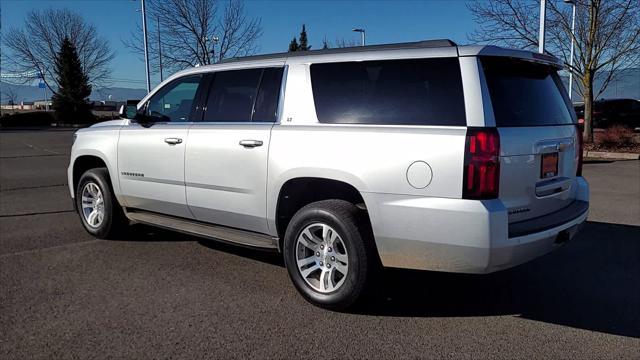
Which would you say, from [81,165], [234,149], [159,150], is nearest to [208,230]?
[234,149]

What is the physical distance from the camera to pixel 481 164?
328cm

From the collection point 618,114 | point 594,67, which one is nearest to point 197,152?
point 594,67

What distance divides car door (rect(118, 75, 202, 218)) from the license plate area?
3064 millimetres

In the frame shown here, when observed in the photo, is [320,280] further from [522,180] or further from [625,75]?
[625,75]

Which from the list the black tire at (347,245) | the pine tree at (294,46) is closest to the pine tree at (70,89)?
the pine tree at (294,46)

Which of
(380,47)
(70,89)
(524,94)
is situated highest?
(70,89)

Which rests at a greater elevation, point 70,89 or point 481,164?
point 70,89

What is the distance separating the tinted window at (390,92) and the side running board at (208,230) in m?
1.17

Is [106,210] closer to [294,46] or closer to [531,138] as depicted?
[531,138]

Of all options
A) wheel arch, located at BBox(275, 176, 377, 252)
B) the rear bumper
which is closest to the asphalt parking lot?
the rear bumper

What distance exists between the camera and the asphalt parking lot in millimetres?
3375

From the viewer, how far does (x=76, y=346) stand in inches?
133

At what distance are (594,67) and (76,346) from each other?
58.7 ft

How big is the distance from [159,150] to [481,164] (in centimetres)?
316
